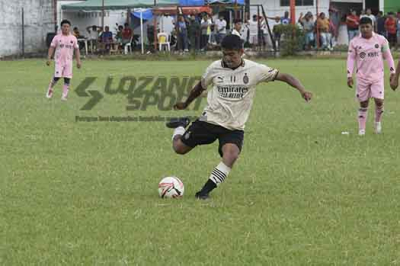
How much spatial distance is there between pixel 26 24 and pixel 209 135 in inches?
1575

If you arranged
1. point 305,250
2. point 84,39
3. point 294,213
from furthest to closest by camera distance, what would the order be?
point 84,39
point 294,213
point 305,250

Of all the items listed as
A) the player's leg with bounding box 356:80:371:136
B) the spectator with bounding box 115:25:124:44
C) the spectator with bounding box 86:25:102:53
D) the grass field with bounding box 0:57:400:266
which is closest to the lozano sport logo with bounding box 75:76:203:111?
the grass field with bounding box 0:57:400:266

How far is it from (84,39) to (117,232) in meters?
39.1

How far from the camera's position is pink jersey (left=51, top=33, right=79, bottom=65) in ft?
68.9

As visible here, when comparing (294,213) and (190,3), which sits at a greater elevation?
(190,3)

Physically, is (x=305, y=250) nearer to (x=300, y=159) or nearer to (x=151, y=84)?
(x=300, y=159)

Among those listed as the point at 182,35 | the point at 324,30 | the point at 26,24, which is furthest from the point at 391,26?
the point at 26,24

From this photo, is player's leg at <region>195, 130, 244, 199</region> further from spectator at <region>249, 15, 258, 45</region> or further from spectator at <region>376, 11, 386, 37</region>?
spectator at <region>249, 15, 258, 45</region>

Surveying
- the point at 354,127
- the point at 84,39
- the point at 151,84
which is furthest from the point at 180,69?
the point at 354,127

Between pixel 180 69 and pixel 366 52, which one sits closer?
pixel 366 52

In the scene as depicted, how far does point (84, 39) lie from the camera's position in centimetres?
4553

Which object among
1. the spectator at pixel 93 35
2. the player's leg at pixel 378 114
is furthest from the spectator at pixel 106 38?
the player's leg at pixel 378 114

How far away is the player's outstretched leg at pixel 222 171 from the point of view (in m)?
8.58

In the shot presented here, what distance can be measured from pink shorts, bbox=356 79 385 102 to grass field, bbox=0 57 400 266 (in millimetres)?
649
